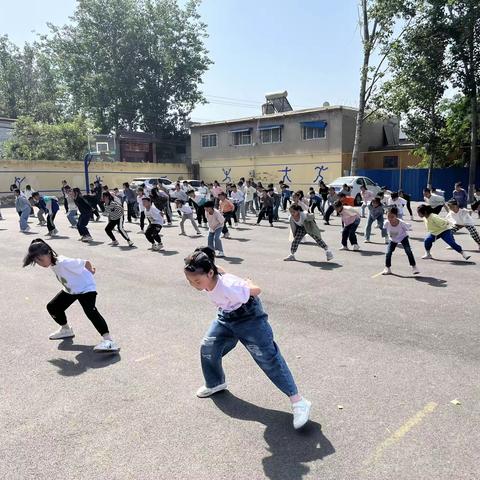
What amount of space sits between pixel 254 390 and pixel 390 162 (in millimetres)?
31514

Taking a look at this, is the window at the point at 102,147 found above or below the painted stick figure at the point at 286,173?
above

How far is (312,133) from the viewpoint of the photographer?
33344 millimetres

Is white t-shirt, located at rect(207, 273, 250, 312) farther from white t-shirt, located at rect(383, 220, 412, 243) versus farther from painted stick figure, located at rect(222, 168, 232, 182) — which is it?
painted stick figure, located at rect(222, 168, 232, 182)

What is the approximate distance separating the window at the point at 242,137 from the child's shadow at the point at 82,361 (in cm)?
3349

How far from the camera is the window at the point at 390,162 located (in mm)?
32688

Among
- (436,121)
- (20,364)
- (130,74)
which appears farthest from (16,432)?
(130,74)

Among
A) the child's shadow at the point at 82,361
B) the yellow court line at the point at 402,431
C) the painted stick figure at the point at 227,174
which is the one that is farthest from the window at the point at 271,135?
the yellow court line at the point at 402,431

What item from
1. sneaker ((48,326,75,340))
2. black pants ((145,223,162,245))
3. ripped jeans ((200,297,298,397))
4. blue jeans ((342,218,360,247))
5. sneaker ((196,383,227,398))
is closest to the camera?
ripped jeans ((200,297,298,397))

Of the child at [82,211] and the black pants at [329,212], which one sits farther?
the black pants at [329,212]

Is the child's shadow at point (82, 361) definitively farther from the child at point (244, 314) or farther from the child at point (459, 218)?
the child at point (459, 218)

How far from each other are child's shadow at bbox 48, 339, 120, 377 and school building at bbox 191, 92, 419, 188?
94.1ft

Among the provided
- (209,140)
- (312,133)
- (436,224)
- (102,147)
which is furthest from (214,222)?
(209,140)

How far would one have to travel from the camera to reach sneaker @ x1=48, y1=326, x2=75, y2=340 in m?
5.62

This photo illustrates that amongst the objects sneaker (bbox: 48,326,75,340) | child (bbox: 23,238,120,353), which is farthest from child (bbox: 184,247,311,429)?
sneaker (bbox: 48,326,75,340)
